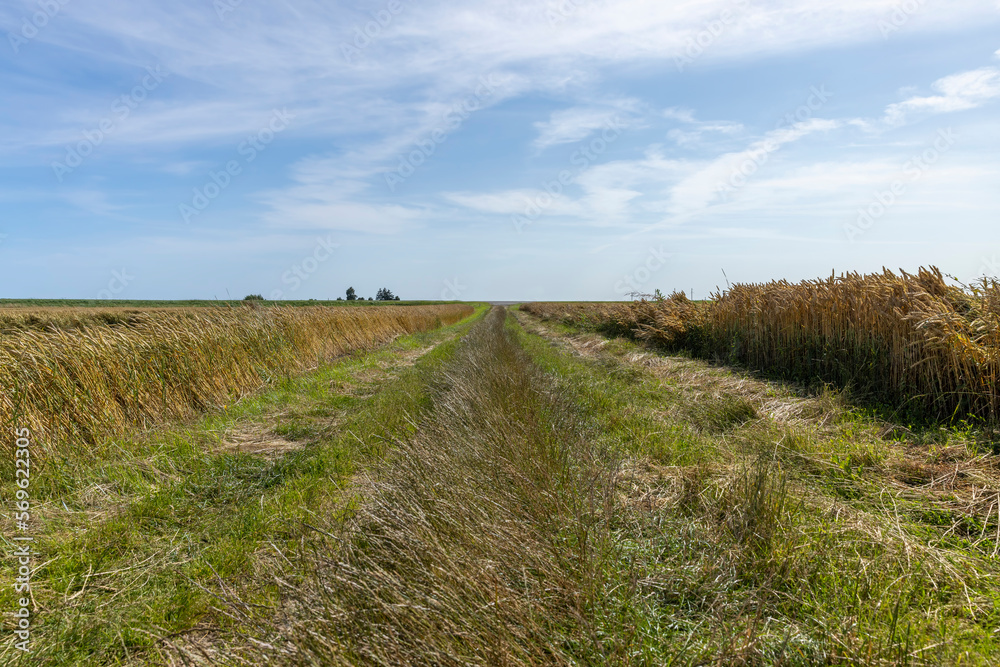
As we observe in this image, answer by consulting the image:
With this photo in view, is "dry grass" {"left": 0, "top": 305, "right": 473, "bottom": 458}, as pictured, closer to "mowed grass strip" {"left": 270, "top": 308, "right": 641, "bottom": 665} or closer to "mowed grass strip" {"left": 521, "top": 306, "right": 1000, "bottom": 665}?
"mowed grass strip" {"left": 270, "top": 308, "right": 641, "bottom": 665}

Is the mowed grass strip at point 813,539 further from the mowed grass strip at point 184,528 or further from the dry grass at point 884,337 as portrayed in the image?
the mowed grass strip at point 184,528

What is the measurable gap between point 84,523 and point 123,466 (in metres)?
1.32

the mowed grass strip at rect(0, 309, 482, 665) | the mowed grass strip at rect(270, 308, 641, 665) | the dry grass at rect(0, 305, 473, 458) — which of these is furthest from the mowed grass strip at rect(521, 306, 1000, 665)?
the dry grass at rect(0, 305, 473, 458)

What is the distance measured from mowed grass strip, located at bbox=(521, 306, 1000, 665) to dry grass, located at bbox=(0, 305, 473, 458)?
5.68 m

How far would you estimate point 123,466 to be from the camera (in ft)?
15.9

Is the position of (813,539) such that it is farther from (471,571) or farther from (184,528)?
(184,528)

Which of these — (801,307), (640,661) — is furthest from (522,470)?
(801,307)

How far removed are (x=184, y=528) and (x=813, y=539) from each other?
428cm

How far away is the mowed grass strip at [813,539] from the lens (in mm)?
1987

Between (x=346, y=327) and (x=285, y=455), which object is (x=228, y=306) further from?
(x=285, y=455)

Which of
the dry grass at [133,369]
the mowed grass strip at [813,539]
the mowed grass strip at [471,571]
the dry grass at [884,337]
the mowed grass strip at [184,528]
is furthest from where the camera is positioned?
the dry grass at [884,337]

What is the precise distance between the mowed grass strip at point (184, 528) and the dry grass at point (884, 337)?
615cm

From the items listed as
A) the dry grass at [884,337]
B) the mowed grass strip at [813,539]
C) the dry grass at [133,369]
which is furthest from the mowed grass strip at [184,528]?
the dry grass at [884,337]

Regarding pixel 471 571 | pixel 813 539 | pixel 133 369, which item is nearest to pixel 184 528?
pixel 471 571
